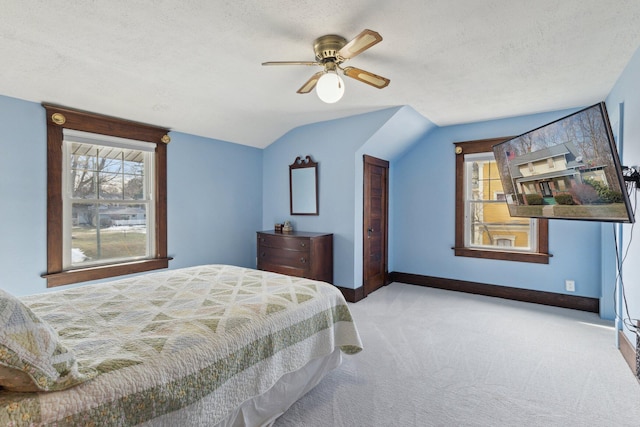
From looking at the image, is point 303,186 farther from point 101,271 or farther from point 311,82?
point 101,271

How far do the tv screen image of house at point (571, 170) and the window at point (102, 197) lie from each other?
12.8 ft

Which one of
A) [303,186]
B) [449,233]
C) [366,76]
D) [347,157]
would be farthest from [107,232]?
[449,233]

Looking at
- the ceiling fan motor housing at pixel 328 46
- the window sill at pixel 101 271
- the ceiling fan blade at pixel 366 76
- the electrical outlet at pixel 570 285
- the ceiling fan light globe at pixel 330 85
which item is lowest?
the electrical outlet at pixel 570 285

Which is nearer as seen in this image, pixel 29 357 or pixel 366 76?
pixel 29 357

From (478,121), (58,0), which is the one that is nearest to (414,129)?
(478,121)

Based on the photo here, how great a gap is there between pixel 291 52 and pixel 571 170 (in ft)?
7.17

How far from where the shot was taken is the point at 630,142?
7.92 feet

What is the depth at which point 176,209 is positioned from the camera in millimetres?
4004

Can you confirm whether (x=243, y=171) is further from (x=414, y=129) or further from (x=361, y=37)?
(x=361, y=37)

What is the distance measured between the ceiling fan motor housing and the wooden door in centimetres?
206

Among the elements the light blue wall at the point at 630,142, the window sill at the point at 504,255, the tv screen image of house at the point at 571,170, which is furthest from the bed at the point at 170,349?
the window sill at the point at 504,255

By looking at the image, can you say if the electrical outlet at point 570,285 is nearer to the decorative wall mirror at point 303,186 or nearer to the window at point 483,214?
the window at point 483,214

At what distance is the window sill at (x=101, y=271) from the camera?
3.04 m

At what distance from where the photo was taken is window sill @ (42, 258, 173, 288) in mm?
3041
